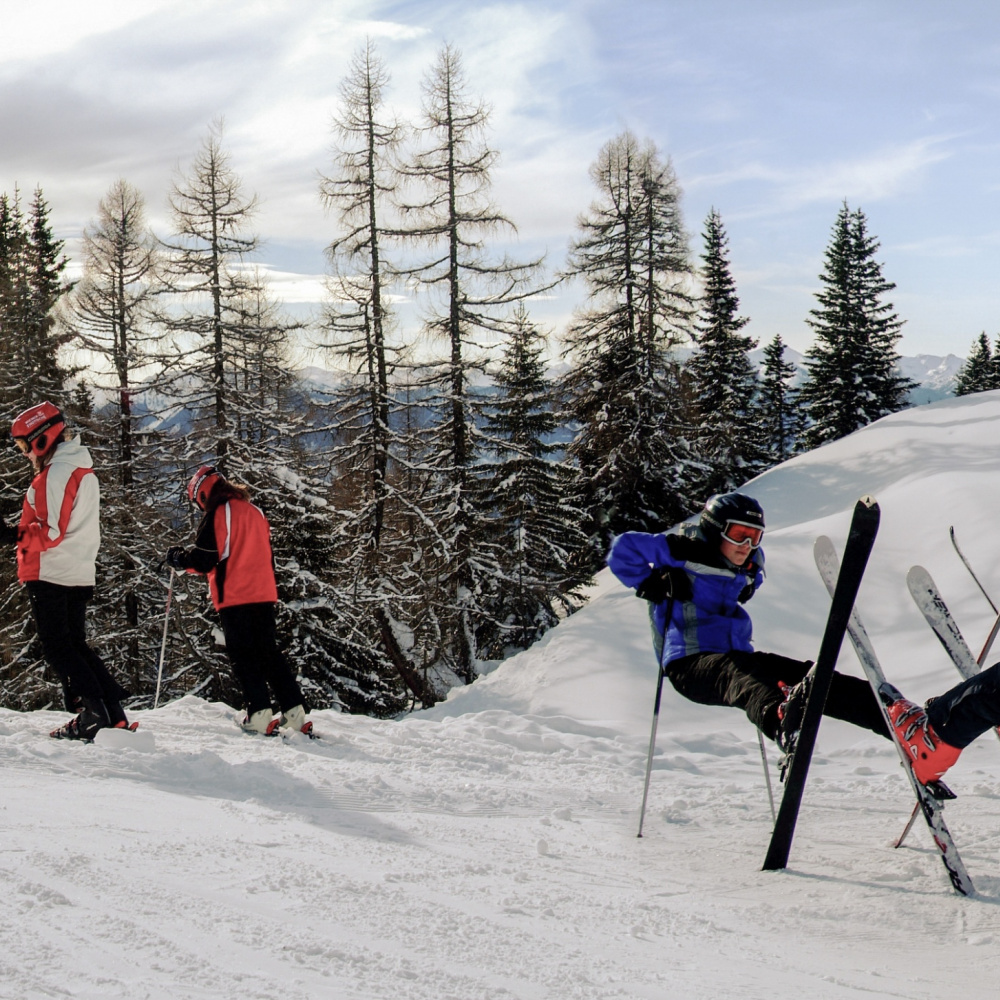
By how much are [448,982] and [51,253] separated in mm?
35125

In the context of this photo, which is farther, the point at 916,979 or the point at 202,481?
the point at 202,481

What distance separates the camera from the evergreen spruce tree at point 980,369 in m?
45.8

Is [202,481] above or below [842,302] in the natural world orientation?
below

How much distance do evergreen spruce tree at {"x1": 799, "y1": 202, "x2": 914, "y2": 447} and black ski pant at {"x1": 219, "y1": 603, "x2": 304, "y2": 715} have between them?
3570cm

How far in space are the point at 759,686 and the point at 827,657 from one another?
64cm

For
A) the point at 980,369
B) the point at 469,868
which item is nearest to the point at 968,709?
the point at 469,868

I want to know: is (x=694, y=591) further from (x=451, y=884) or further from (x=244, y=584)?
(x=244, y=584)

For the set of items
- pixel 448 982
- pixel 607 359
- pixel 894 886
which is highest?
pixel 607 359

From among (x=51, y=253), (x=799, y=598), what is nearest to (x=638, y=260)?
(x=799, y=598)

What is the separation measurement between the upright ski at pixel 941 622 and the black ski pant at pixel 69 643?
15.2ft

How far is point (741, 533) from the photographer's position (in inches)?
176

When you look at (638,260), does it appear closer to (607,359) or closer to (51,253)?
(607,359)

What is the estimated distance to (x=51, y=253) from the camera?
31.0 m

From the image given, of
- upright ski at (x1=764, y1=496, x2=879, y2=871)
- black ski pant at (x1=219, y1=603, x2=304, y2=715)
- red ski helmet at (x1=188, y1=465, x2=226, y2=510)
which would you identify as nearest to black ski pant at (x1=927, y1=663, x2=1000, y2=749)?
upright ski at (x1=764, y1=496, x2=879, y2=871)
